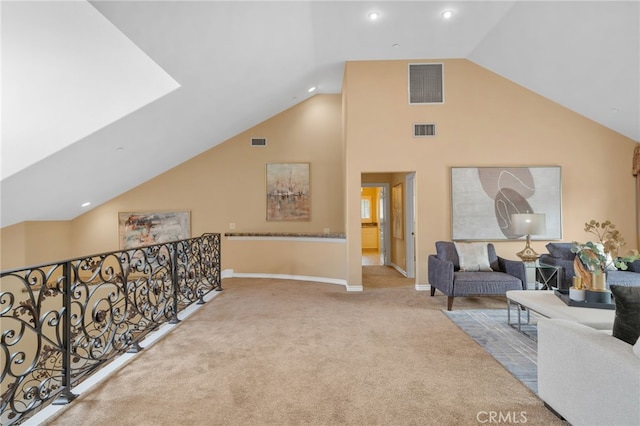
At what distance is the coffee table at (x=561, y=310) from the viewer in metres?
2.67

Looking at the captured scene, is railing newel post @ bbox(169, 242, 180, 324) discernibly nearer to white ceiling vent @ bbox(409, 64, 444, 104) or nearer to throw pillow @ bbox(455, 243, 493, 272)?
throw pillow @ bbox(455, 243, 493, 272)

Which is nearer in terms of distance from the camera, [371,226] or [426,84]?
[426,84]

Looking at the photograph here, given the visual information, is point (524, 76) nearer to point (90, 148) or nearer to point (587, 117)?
point (587, 117)

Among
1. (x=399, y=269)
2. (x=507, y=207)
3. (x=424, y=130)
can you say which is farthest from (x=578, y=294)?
(x=399, y=269)

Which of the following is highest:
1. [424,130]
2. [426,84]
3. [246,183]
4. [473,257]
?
[426,84]

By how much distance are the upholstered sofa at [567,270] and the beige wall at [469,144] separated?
0.85 m

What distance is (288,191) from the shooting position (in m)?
7.77

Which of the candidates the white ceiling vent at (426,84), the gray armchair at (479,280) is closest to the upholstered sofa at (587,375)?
the gray armchair at (479,280)

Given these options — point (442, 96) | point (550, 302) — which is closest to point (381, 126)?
point (442, 96)

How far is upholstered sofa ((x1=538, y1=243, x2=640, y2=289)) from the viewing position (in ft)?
14.6

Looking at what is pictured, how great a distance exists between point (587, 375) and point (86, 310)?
563cm

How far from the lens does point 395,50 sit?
5.65 m

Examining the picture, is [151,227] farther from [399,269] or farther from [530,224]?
[530,224]
